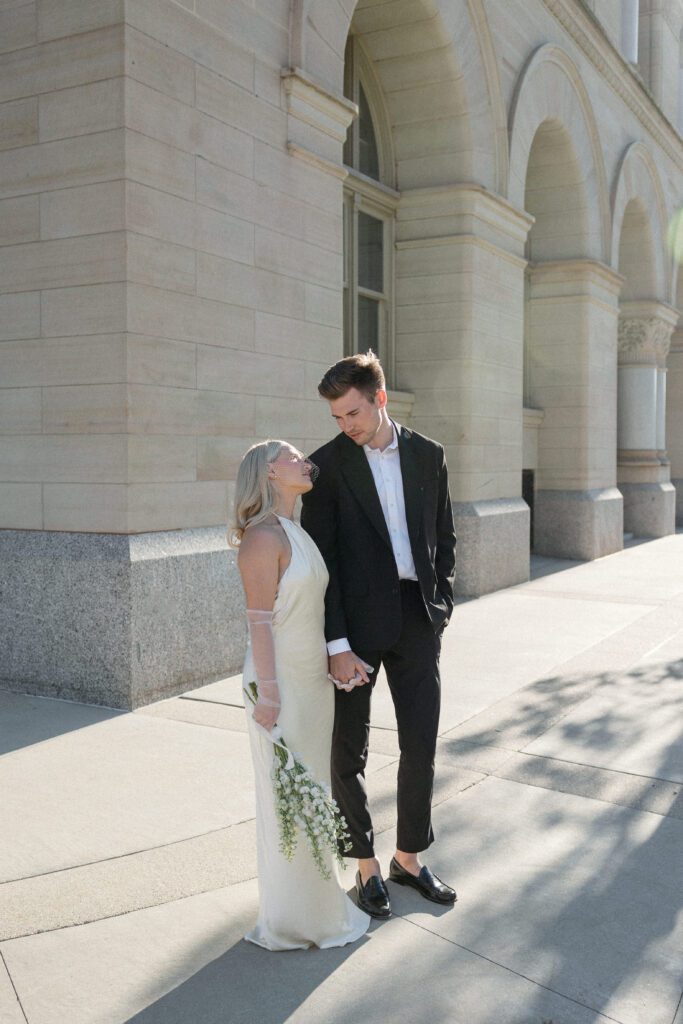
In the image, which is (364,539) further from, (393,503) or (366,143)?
(366,143)

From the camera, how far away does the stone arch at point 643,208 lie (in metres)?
16.2

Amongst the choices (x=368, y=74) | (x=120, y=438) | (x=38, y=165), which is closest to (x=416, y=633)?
(x=120, y=438)

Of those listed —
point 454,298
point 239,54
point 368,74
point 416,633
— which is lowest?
point 416,633

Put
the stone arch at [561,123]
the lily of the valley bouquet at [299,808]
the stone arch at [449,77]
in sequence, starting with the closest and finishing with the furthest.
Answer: the lily of the valley bouquet at [299,808]
the stone arch at [449,77]
the stone arch at [561,123]

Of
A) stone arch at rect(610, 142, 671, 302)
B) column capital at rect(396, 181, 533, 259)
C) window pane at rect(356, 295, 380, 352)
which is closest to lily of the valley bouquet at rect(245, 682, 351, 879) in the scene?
window pane at rect(356, 295, 380, 352)

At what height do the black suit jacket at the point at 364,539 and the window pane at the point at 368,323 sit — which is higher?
the window pane at the point at 368,323

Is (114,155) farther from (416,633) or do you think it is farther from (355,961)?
(355,961)

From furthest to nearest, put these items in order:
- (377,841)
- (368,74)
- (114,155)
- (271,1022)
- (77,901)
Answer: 1. (368,74)
2. (114,155)
3. (377,841)
4. (77,901)
5. (271,1022)

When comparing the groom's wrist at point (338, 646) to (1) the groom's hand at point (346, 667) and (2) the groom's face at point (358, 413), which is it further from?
(2) the groom's face at point (358, 413)

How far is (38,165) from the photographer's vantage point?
260 inches

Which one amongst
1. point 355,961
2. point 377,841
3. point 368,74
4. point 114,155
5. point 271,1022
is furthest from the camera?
point 368,74

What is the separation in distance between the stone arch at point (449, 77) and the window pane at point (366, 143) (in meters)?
0.28

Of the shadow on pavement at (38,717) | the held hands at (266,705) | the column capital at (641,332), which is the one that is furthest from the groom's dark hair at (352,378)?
the column capital at (641,332)

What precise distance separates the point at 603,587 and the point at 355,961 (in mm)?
8953
